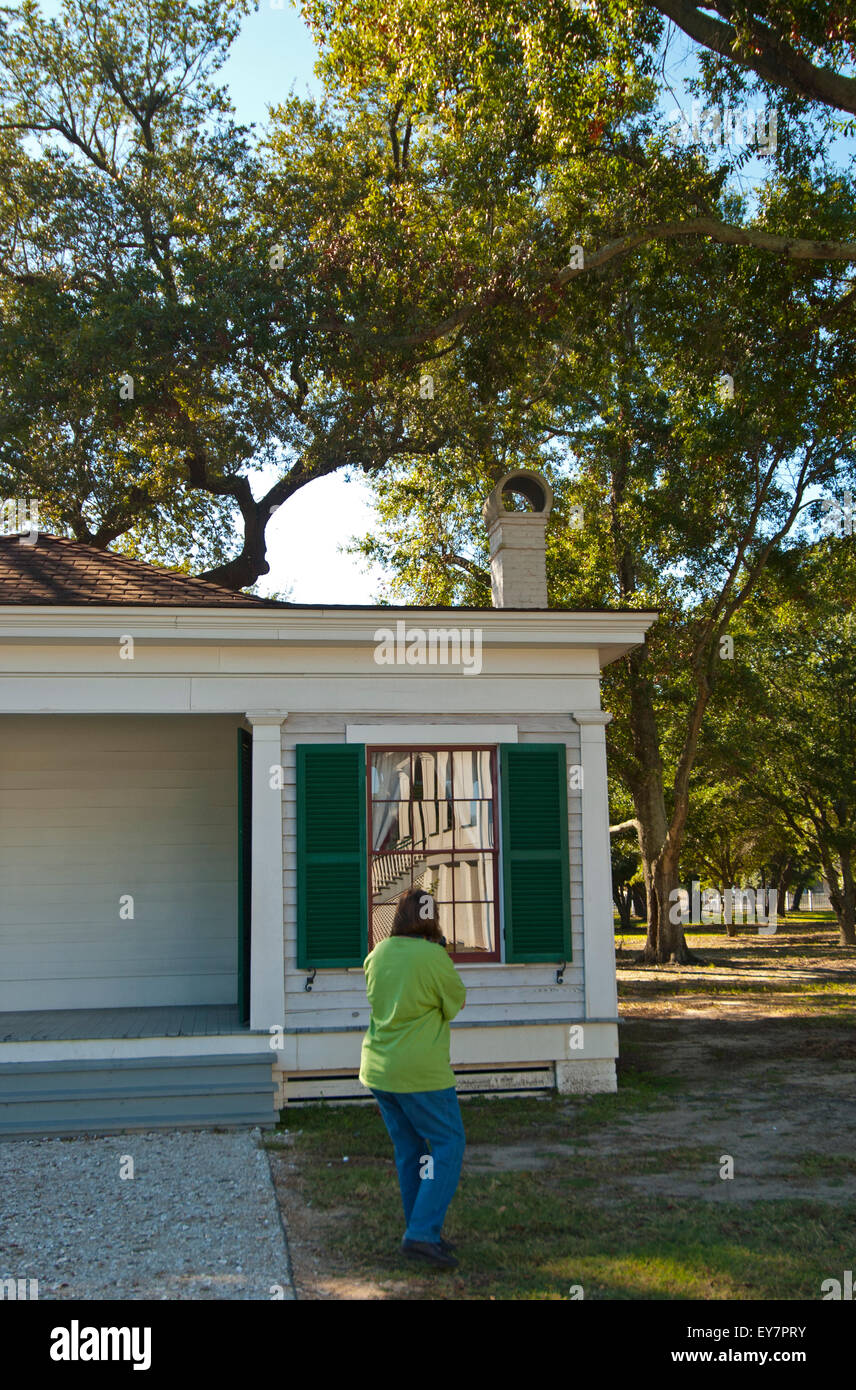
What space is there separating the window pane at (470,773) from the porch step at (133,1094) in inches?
99.8

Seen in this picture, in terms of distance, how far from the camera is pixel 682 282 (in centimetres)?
1209

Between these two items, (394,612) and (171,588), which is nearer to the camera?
(394,612)

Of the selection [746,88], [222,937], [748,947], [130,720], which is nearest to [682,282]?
[746,88]

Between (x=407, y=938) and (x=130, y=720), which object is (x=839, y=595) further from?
(x=407, y=938)

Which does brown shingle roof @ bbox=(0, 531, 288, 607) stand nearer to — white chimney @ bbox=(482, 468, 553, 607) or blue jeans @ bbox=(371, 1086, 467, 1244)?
white chimney @ bbox=(482, 468, 553, 607)

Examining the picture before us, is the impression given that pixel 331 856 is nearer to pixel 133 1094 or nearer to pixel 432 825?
pixel 432 825

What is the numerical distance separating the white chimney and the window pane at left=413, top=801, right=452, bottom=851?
1950mm

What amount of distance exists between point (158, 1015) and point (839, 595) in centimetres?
1458

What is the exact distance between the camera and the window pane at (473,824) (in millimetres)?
8625

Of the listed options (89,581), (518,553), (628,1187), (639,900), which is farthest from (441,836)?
(639,900)

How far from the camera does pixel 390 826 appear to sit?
8.57 metres

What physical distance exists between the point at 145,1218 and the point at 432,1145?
1753 mm

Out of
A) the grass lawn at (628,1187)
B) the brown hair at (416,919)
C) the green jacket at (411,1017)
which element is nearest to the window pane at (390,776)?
the grass lawn at (628,1187)

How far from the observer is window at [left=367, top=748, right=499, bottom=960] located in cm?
853
